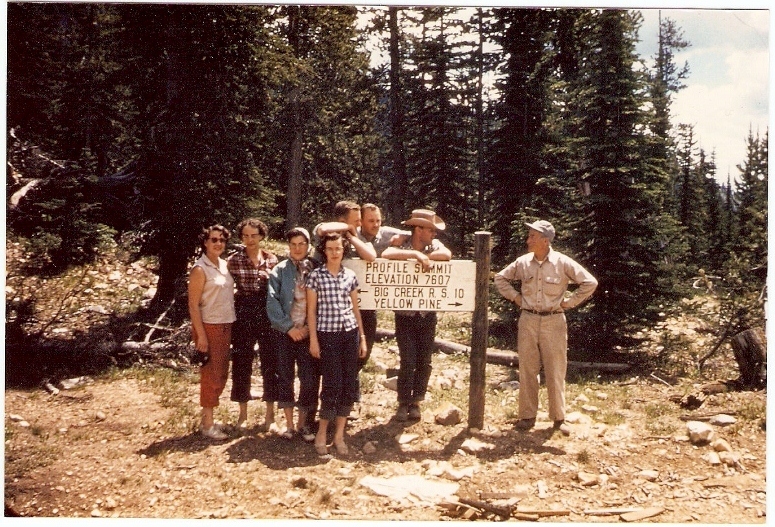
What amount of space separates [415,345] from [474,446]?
48.9 inches

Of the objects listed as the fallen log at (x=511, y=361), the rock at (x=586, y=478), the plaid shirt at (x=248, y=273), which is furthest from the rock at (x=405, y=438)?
the fallen log at (x=511, y=361)

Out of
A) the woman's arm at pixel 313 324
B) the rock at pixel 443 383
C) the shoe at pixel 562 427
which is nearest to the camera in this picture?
the woman's arm at pixel 313 324

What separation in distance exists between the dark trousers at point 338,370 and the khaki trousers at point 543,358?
196 cm

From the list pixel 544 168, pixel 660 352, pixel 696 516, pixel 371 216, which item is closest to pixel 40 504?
pixel 371 216

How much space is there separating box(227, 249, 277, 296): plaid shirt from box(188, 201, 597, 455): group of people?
1 cm

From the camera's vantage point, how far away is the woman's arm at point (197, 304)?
17.8ft

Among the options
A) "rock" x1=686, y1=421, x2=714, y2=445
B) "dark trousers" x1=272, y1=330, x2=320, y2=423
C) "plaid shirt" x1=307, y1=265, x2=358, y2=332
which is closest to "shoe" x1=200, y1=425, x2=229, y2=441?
"dark trousers" x1=272, y1=330, x2=320, y2=423

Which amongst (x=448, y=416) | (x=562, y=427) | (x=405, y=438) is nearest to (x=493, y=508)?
(x=405, y=438)

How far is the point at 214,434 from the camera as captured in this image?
5.86 meters

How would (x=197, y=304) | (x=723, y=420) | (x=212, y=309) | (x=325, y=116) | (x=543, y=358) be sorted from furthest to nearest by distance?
(x=325, y=116), (x=723, y=420), (x=543, y=358), (x=212, y=309), (x=197, y=304)

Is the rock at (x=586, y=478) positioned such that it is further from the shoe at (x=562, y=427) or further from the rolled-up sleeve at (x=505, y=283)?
the rolled-up sleeve at (x=505, y=283)

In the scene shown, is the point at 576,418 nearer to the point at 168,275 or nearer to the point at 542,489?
the point at 542,489

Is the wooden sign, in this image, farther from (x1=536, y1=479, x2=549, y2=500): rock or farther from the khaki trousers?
(x1=536, y1=479, x2=549, y2=500): rock

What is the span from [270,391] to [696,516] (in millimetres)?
4227
